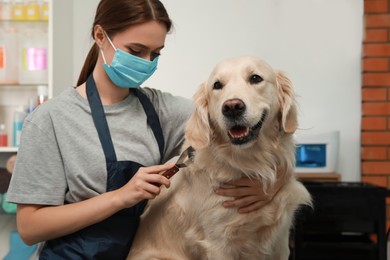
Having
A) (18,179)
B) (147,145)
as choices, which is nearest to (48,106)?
(18,179)

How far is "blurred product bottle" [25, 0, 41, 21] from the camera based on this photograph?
304cm

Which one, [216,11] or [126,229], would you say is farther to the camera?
[216,11]

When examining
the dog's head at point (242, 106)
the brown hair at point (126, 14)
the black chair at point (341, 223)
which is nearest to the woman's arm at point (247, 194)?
the dog's head at point (242, 106)

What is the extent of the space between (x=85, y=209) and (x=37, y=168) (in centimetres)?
21

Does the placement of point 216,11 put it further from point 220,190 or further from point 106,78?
point 220,190

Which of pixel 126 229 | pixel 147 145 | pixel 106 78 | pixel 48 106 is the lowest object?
pixel 126 229

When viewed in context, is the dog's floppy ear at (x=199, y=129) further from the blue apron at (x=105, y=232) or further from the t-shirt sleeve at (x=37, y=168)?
the t-shirt sleeve at (x=37, y=168)

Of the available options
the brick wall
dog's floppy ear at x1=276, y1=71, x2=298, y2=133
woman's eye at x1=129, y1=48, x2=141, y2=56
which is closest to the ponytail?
woman's eye at x1=129, y1=48, x2=141, y2=56

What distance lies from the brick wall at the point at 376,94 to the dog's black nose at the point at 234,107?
2.09 m

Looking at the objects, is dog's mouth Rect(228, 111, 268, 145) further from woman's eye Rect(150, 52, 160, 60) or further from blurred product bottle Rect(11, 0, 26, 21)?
blurred product bottle Rect(11, 0, 26, 21)

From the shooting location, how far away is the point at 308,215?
249 centimetres

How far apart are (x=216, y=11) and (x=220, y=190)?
2.11m

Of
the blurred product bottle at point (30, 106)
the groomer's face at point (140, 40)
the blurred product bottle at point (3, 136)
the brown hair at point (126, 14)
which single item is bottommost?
the blurred product bottle at point (3, 136)

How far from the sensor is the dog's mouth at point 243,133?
53.9 inches
